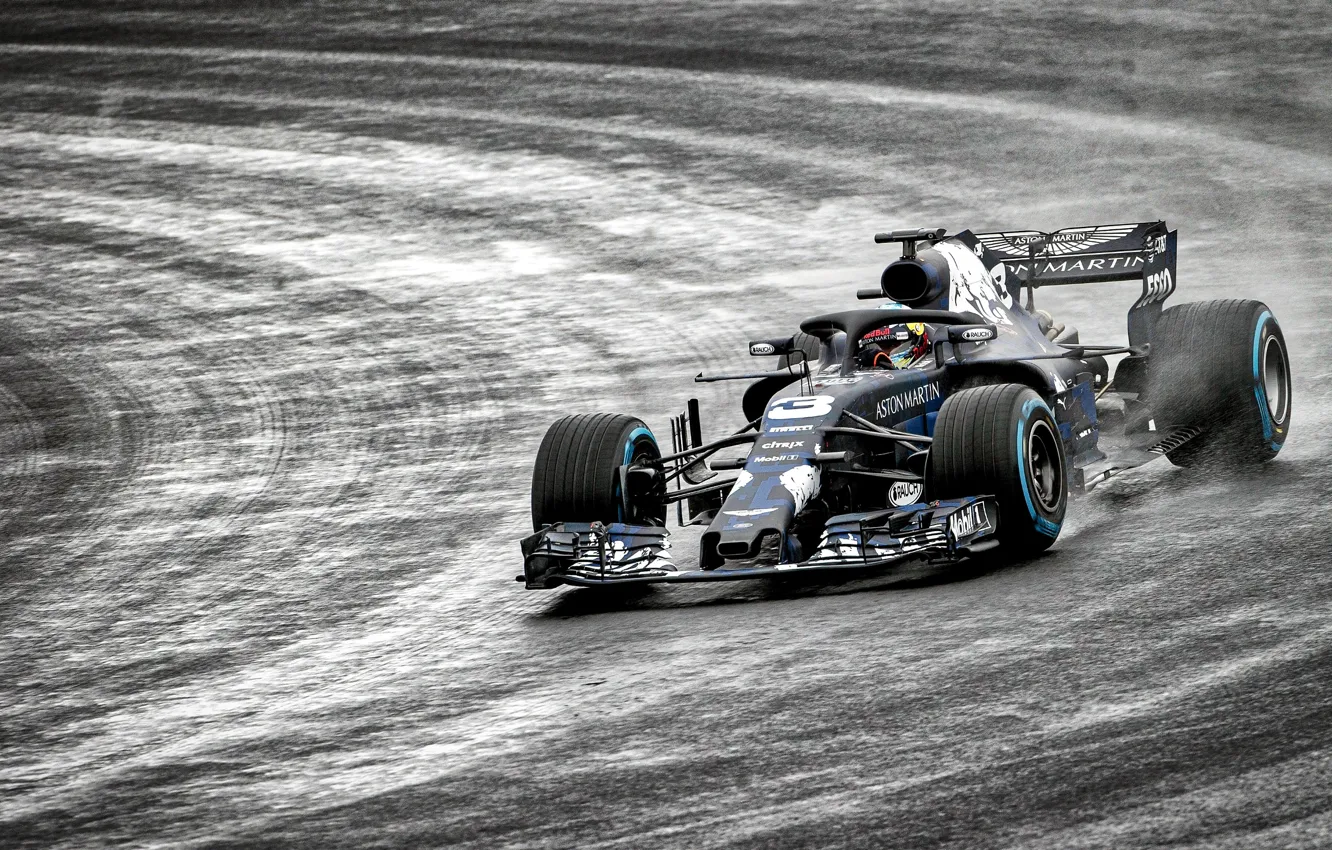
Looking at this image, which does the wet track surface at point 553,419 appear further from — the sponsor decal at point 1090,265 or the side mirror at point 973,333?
the sponsor decal at point 1090,265

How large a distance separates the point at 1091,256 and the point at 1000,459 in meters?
3.56

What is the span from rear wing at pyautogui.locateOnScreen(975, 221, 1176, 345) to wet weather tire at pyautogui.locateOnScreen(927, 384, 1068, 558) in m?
2.79

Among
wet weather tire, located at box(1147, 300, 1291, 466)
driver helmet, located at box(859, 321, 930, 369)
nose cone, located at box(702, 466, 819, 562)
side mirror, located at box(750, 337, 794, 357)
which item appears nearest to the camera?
nose cone, located at box(702, 466, 819, 562)

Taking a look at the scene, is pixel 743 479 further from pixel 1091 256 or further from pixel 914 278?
pixel 1091 256

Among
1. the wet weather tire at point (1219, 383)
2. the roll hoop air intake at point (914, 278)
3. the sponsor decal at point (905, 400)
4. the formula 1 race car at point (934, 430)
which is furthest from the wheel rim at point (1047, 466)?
the wet weather tire at point (1219, 383)

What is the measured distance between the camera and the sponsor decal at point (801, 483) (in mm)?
9969

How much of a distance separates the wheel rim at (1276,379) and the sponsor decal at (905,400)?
7.86 ft

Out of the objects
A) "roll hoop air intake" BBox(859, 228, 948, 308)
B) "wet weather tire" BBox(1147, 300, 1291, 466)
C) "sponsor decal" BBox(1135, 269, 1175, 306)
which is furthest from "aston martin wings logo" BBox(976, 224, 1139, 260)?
"roll hoop air intake" BBox(859, 228, 948, 308)

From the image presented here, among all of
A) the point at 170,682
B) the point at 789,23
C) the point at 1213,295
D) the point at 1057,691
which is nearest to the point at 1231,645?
the point at 1057,691

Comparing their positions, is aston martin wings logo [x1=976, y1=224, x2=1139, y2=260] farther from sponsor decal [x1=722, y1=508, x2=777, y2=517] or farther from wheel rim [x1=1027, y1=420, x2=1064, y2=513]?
sponsor decal [x1=722, y1=508, x2=777, y2=517]

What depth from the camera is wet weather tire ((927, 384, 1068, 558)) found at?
9812 millimetres

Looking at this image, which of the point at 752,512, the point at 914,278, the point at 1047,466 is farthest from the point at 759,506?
the point at 914,278

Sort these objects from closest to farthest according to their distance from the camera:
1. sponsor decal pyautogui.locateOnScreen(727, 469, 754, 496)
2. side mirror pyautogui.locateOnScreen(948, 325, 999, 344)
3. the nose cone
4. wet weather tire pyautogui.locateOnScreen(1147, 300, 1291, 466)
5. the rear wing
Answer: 1. the nose cone
2. sponsor decal pyautogui.locateOnScreen(727, 469, 754, 496)
3. side mirror pyautogui.locateOnScreen(948, 325, 999, 344)
4. wet weather tire pyautogui.locateOnScreen(1147, 300, 1291, 466)
5. the rear wing

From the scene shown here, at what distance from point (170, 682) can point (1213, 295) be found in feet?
34.2
